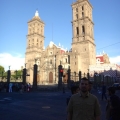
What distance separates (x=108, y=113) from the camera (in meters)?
4.51

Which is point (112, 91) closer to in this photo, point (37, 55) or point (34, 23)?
point (37, 55)

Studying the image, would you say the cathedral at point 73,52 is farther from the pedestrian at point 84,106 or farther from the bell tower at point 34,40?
the pedestrian at point 84,106

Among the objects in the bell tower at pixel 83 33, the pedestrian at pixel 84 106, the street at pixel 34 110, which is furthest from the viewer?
the bell tower at pixel 83 33

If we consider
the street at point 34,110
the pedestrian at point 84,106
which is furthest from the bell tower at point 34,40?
the pedestrian at point 84,106

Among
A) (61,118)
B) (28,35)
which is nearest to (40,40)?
(28,35)

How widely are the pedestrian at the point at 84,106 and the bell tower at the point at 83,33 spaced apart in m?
53.7

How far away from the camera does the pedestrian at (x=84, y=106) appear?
10.5ft

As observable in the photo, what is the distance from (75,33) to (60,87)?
3257cm

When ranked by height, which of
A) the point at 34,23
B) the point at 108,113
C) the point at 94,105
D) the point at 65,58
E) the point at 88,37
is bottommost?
Answer: the point at 108,113

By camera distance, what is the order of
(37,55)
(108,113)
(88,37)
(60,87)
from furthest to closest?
(37,55)
(88,37)
(60,87)
(108,113)

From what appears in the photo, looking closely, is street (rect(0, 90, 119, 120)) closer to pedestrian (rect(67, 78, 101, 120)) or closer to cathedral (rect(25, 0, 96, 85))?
pedestrian (rect(67, 78, 101, 120))

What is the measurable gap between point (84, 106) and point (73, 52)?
55.2 metres

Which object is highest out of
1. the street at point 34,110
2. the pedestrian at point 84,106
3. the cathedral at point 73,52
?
the cathedral at point 73,52

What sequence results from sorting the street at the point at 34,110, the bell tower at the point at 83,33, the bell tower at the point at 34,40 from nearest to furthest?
the street at the point at 34,110 → the bell tower at the point at 83,33 → the bell tower at the point at 34,40
